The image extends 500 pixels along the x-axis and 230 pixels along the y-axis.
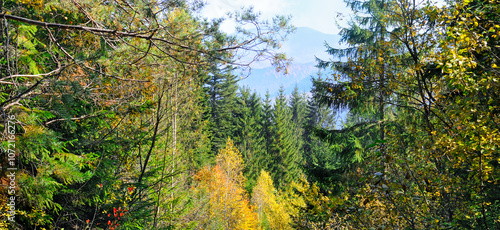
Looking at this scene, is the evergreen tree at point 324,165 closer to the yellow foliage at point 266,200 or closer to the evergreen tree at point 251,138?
the yellow foliage at point 266,200

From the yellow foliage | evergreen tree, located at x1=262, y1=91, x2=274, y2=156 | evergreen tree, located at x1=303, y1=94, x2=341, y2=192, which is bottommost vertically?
the yellow foliage

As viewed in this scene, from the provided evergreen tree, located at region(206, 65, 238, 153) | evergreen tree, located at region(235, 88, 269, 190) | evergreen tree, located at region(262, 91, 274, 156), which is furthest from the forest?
evergreen tree, located at region(262, 91, 274, 156)

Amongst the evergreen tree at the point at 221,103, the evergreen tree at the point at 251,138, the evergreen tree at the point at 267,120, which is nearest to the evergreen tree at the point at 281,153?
the evergreen tree at the point at 267,120

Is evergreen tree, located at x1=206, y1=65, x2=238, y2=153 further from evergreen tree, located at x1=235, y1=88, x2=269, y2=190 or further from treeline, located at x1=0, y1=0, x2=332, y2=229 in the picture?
treeline, located at x1=0, y1=0, x2=332, y2=229

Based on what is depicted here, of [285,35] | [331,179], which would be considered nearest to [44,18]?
[285,35]

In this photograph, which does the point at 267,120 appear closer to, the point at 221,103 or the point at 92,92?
the point at 221,103

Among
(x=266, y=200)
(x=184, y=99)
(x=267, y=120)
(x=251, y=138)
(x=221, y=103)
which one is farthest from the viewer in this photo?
(x=267, y=120)

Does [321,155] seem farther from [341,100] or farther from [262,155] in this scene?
[262,155]

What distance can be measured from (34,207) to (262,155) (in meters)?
27.8

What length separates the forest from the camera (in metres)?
2.91

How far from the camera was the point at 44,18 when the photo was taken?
466 cm

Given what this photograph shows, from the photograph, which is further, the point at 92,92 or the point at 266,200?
the point at 266,200

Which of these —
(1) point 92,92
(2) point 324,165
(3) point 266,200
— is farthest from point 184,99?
(3) point 266,200

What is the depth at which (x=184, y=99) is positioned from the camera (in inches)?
252
